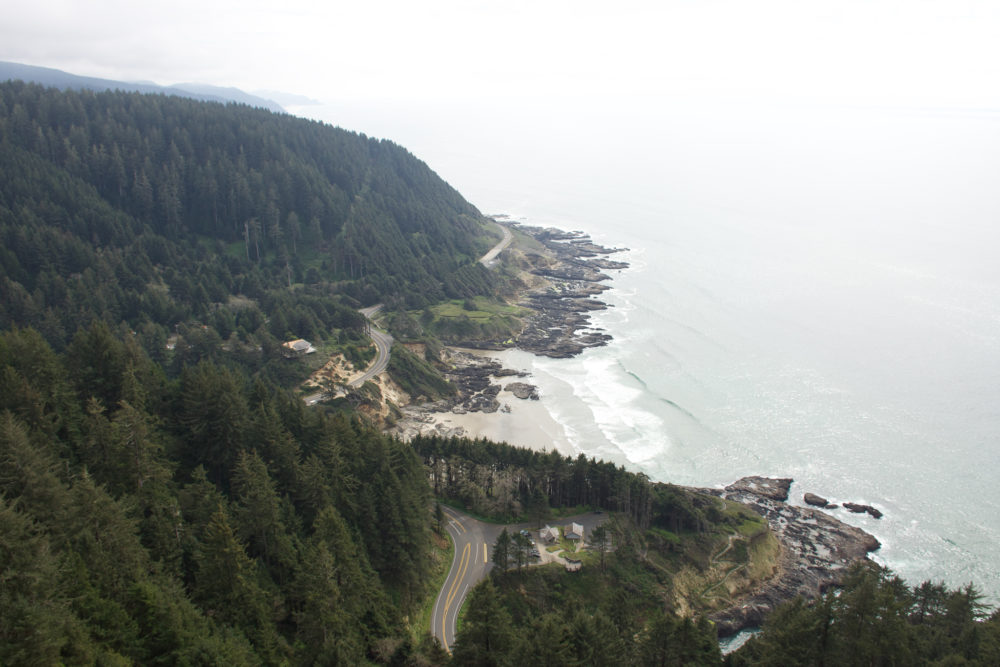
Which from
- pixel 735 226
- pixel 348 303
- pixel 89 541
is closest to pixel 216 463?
pixel 89 541

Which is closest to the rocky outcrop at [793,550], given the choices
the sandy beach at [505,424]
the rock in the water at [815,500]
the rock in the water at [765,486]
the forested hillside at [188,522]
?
the rock in the water at [765,486]

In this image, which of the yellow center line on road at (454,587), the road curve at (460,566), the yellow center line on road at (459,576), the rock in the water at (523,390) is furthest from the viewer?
the rock in the water at (523,390)

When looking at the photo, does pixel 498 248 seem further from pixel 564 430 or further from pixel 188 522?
pixel 188 522

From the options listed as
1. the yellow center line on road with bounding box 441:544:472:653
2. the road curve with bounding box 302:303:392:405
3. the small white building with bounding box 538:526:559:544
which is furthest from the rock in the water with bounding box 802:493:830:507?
the road curve with bounding box 302:303:392:405

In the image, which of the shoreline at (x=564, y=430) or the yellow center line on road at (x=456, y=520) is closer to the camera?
the shoreline at (x=564, y=430)

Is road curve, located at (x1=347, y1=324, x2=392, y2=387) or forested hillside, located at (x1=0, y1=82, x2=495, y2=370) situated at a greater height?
forested hillside, located at (x1=0, y1=82, x2=495, y2=370)

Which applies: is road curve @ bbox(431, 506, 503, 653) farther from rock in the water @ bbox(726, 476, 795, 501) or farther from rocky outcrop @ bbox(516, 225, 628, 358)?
rocky outcrop @ bbox(516, 225, 628, 358)

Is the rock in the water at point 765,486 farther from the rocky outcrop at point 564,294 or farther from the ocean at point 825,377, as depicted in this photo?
the rocky outcrop at point 564,294

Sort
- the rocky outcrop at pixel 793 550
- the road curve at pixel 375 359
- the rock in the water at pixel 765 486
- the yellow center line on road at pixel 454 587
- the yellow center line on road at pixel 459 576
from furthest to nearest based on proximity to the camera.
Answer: the road curve at pixel 375 359 < the rock in the water at pixel 765 486 < the rocky outcrop at pixel 793 550 < the yellow center line on road at pixel 459 576 < the yellow center line on road at pixel 454 587
